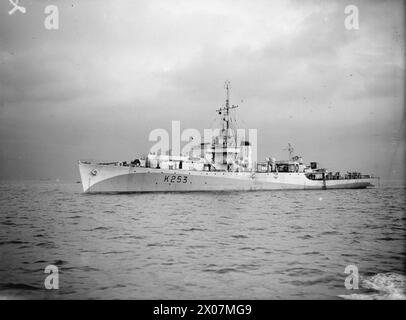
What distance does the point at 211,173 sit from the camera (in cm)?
4347

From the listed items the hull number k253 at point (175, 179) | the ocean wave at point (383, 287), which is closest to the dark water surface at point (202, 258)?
the ocean wave at point (383, 287)

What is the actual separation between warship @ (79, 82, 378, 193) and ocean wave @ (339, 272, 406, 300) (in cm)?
3250

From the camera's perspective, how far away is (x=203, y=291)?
8.05m

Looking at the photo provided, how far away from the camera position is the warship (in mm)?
39312

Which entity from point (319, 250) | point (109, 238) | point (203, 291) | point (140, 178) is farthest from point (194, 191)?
point (203, 291)

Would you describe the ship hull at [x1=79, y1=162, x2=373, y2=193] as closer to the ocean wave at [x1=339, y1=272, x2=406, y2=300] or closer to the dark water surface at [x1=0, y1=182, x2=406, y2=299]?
the dark water surface at [x1=0, y1=182, x2=406, y2=299]

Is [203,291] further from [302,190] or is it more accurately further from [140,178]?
[302,190]

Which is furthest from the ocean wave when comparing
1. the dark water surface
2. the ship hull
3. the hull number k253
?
the hull number k253

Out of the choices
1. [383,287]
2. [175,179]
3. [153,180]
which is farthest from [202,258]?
[175,179]

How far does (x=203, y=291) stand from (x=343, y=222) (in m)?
14.4

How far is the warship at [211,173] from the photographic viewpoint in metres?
39.3

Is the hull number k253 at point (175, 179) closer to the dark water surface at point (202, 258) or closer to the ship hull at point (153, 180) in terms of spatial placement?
the ship hull at point (153, 180)
